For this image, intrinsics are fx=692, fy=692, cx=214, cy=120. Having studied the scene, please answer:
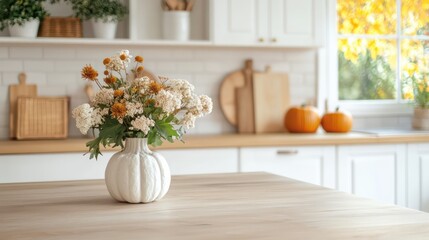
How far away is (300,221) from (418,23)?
12.6 ft

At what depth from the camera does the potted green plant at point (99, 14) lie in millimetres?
4422

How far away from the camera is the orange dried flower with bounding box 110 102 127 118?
210cm

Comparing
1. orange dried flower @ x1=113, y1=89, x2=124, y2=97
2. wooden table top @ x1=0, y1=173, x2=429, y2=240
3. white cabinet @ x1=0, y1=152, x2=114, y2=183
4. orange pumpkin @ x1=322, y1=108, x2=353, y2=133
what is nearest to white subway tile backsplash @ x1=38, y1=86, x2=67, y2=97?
white cabinet @ x1=0, y1=152, x2=114, y2=183

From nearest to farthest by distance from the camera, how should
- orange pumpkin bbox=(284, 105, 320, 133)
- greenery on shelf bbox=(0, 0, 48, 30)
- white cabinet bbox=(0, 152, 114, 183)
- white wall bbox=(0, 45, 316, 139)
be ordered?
white cabinet bbox=(0, 152, 114, 183)
greenery on shelf bbox=(0, 0, 48, 30)
white wall bbox=(0, 45, 316, 139)
orange pumpkin bbox=(284, 105, 320, 133)

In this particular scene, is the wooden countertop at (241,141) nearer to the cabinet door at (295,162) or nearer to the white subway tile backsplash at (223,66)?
the cabinet door at (295,162)

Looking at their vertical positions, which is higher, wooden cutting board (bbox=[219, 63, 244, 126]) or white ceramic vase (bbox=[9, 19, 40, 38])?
white ceramic vase (bbox=[9, 19, 40, 38])

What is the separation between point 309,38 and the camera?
472cm

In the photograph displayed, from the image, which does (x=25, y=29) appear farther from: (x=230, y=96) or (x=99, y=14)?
(x=230, y=96)

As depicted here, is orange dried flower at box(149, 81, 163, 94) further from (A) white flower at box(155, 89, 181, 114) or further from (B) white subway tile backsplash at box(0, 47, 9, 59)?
(B) white subway tile backsplash at box(0, 47, 9, 59)

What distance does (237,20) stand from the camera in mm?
4570

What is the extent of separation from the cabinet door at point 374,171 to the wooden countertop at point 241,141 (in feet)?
0.23

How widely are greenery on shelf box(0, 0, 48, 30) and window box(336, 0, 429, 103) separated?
7.26 feet

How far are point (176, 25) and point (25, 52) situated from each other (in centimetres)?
100

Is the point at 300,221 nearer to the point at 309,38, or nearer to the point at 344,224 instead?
the point at 344,224
